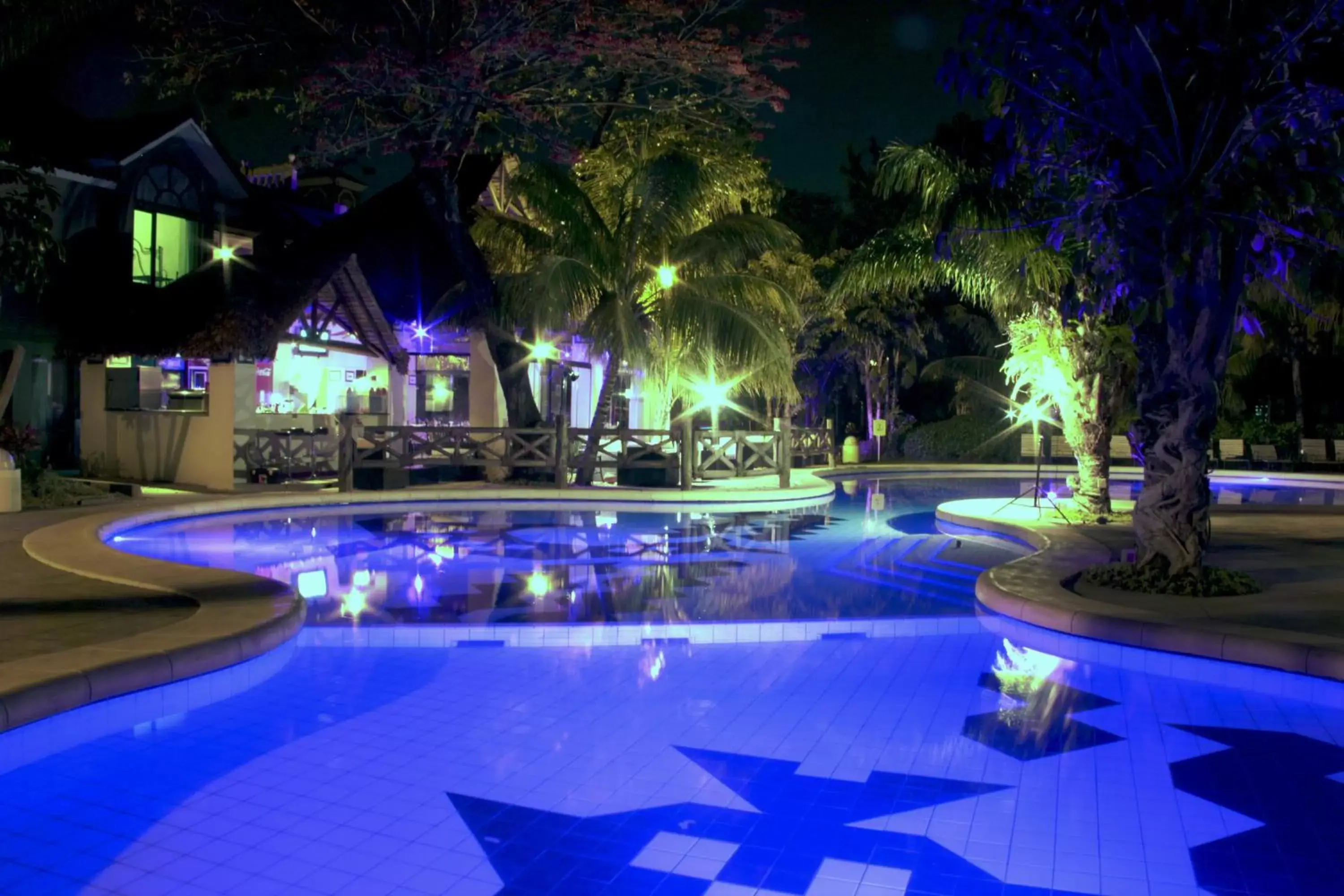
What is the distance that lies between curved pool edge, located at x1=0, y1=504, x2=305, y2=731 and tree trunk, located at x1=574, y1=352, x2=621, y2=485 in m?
11.1

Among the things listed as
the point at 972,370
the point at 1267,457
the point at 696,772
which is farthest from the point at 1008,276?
the point at 972,370

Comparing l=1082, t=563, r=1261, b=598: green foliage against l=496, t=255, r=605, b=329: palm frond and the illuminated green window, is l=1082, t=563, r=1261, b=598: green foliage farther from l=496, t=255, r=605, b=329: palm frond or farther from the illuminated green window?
the illuminated green window

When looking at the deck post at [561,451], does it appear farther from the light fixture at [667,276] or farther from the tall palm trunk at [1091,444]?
the tall palm trunk at [1091,444]

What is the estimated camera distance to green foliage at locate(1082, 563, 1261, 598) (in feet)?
30.4

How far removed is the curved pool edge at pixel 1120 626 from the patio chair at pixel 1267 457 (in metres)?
21.2

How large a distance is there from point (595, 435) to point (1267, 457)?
19648mm

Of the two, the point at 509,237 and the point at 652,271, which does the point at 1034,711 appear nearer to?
the point at 652,271

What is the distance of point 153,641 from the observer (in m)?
6.79

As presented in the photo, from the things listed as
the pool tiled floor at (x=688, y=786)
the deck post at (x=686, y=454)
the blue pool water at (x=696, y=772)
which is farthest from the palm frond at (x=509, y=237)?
the pool tiled floor at (x=688, y=786)

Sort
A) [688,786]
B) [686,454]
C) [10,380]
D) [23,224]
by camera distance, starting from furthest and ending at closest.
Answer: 1. [686,454]
2. [10,380]
3. [23,224]
4. [688,786]

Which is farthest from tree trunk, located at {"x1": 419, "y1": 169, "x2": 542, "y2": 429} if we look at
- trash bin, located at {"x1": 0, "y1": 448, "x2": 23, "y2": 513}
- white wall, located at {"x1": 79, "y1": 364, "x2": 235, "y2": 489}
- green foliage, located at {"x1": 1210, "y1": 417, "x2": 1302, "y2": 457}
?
green foliage, located at {"x1": 1210, "y1": 417, "x2": 1302, "y2": 457}

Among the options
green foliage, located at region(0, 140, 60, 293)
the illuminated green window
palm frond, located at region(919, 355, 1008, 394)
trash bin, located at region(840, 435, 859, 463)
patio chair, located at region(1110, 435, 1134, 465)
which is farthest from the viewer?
palm frond, located at region(919, 355, 1008, 394)

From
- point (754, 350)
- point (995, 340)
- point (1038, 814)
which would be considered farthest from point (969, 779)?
point (995, 340)

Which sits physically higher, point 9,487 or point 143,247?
point 143,247
